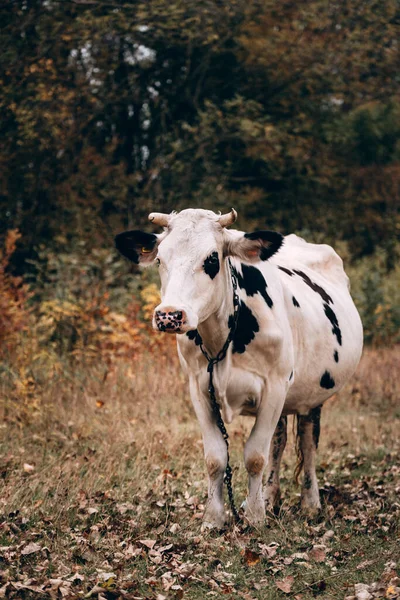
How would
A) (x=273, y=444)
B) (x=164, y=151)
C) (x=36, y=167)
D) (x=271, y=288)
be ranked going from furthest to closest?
(x=164, y=151)
(x=36, y=167)
(x=273, y=444)
(x=271, y=288)

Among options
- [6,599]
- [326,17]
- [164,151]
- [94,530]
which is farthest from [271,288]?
[326,17]

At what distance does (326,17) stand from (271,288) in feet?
43.3

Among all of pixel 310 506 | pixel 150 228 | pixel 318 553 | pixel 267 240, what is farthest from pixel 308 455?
pixel 150 228

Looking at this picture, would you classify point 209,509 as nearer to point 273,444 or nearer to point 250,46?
point 273,444

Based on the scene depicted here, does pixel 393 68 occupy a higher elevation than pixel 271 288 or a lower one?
lower

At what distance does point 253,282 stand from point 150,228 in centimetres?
975

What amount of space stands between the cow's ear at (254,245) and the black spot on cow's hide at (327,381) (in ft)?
4.90

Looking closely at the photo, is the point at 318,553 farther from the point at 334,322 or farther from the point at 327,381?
the point at 334,322

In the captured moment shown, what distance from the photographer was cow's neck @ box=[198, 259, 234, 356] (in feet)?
16.5

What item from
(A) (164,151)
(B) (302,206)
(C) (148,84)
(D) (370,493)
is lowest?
(B) (302,206)

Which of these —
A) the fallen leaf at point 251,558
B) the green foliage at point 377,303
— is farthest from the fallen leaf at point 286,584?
the green foliage at point 377,303

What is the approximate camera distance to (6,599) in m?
3.95

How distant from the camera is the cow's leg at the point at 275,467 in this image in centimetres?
616

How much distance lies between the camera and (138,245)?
5.16 m
